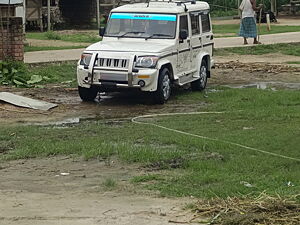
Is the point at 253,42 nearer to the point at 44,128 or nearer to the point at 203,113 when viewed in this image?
the point at 203,113

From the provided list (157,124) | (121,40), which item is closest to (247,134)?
(157,124)

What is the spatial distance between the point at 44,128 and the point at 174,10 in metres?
4.77

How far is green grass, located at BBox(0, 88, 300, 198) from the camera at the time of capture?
807 cm

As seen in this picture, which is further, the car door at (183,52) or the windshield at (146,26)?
the car door at (183,52)

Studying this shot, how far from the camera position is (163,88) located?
1432 centimetres

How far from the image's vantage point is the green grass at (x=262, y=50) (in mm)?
24942

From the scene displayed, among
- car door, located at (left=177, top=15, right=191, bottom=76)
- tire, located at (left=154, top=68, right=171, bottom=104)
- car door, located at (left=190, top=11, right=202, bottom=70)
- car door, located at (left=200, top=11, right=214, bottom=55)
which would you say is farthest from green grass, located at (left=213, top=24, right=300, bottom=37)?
tire, located at (left=154, top=68, right=171, bottom=104)

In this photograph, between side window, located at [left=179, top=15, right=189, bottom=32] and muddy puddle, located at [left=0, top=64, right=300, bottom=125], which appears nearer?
muddy puddle, located at [left=0, top=64, right=300, bottom=125]

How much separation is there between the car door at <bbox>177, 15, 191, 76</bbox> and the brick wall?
4924mm

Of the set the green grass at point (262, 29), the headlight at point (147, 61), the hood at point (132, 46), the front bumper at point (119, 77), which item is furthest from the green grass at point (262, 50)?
the front bumper at point (119, 77)

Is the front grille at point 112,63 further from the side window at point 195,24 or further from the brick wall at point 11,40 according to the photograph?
the brick wall at point 11,40

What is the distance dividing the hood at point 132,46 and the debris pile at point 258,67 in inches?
242

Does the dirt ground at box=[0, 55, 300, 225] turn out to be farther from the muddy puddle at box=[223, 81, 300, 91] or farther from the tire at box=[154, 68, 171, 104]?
the muddy puddle at box=[223, 81, 300, 91]

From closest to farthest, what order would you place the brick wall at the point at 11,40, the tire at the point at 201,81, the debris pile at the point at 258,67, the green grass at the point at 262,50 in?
the tire at the point at 201,81 → the brick wall at the point at 11,40 → the debris pile at the point at 258,67 → the green grass at the point at 262,50
